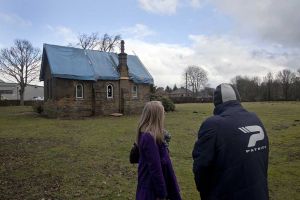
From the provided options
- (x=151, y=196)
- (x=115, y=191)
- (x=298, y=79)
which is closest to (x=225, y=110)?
(x=151, y=196)

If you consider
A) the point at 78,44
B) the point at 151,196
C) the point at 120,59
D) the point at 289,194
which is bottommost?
the point at 289,194

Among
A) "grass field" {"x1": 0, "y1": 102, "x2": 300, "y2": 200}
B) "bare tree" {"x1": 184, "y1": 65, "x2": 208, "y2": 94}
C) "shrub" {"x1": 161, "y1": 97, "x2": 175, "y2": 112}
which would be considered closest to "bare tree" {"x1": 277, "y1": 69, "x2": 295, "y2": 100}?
"bare tree" {"x1": 184, "y1": 65, "x2": 208, "y2": 94}

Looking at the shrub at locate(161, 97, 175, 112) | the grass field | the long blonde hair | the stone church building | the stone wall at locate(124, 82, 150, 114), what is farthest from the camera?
the shrub at locate(161, 97, 175, 112)

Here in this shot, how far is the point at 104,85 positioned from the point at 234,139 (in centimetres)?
2838

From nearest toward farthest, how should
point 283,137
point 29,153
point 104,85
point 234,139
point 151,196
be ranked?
point 234,139 → point 151,196 → point 29,153 → point 283,137 → point 104,85

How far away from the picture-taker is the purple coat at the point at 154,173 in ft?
13.2

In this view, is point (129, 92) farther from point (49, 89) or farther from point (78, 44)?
point (78, 44)

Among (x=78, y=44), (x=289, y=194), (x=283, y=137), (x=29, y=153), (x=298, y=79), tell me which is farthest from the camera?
(x=298, y=79)

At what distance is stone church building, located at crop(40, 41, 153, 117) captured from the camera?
2897cm

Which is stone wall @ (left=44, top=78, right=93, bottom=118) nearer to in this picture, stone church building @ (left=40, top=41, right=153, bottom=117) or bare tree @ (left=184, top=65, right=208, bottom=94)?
stone church building @ (left=40, top=41, right=153, bottom=117)

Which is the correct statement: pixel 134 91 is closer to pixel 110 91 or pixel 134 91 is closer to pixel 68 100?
pixel 110 91

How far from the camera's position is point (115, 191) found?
732cm

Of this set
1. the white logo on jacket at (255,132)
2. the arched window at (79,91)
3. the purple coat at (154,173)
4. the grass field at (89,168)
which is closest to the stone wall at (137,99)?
the arched window at (79,91)

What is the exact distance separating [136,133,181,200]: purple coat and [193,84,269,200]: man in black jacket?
0.83 m
